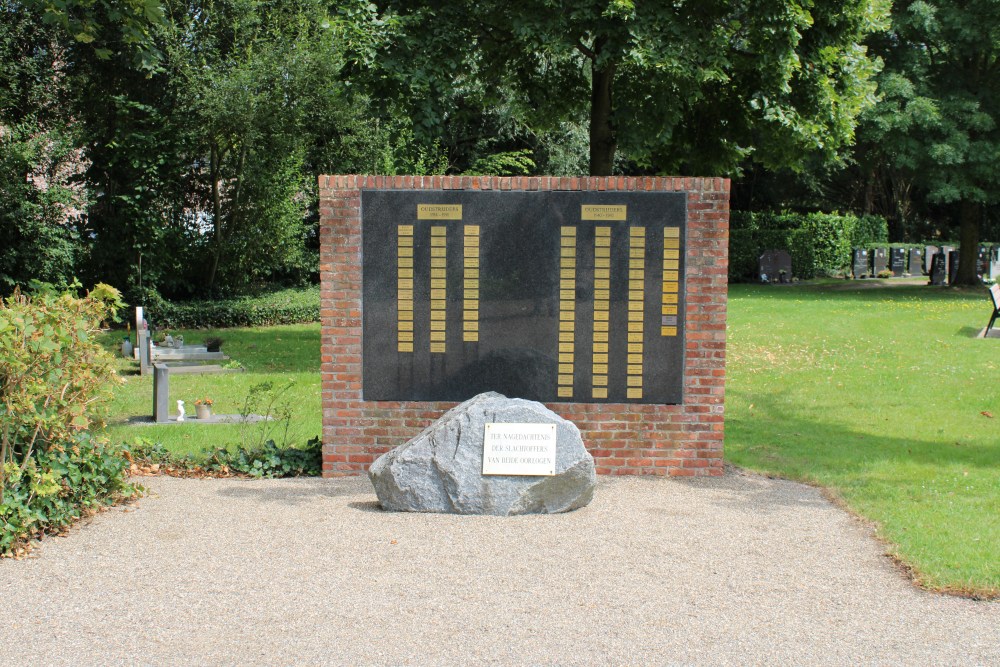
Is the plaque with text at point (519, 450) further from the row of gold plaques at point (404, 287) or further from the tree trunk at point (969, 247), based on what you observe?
the tree trunk at point (969, 247)

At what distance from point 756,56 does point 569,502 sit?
9.96 m

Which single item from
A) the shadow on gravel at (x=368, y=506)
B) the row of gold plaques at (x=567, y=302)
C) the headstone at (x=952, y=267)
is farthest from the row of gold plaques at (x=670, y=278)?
the headstone at (x=952, y=267)

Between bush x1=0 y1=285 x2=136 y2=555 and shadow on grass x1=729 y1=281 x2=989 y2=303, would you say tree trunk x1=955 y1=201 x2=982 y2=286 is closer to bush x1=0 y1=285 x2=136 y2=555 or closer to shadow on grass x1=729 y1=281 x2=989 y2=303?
shadow on grass x1=729 y1=281 x2=989 y2=303

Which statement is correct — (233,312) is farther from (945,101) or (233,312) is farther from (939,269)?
(939,269)

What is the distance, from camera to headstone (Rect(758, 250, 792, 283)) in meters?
35.2

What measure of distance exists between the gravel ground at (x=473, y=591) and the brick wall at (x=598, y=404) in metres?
0.88

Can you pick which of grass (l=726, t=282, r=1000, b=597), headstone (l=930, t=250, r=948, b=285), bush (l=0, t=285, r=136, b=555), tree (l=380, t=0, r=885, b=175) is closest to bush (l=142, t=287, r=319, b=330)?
tree (l=380, t=0, r=885, b=175)

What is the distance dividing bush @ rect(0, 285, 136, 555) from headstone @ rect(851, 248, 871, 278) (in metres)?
32.9

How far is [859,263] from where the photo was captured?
119ft

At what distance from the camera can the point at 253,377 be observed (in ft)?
49.0

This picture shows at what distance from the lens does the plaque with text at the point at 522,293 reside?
826cm

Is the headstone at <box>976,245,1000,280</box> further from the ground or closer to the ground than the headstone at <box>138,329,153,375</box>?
further from the ground

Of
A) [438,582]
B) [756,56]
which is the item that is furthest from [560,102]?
[438,582]

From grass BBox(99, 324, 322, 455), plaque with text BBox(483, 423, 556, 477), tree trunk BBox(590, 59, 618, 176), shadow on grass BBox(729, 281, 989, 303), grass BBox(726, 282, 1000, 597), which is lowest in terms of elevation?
grass BBox(99, 324, 322, 455)
